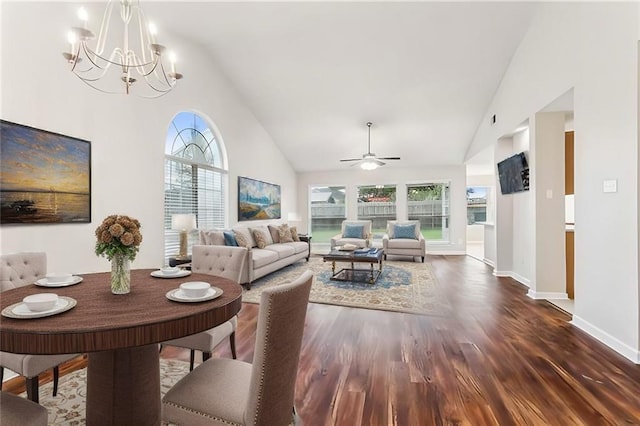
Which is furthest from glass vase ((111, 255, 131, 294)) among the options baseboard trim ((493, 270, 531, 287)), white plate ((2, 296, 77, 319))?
baseboard trim ((493, 270, 531, 287))

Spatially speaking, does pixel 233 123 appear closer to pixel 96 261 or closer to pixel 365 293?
pixel 96 261

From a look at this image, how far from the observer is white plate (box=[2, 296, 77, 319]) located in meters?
1.11

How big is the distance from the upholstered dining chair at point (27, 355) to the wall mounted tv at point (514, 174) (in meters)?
5.50

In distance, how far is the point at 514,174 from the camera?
16.0 ft

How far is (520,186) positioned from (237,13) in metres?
4.78

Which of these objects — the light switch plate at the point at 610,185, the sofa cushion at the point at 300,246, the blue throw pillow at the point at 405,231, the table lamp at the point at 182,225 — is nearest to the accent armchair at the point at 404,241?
the blue throw pillow at the point at 405,231

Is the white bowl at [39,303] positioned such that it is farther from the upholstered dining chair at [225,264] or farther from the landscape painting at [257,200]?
the landscape painting at [257,200]

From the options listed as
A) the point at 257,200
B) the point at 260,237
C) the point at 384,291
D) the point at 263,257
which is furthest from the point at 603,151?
the point at 257,200

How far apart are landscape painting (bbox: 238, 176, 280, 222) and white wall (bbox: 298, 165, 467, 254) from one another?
170 cm

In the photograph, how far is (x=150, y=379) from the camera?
4.79 ft

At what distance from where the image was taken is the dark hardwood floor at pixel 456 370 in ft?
5.71

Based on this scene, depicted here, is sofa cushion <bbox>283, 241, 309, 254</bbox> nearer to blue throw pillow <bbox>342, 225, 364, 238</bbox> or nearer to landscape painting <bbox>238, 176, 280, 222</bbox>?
landscape painting <bbox>238, 176, 280, 222</bbox>

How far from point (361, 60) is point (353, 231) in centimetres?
392

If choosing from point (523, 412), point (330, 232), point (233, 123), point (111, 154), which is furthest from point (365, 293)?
point (330, 232)
